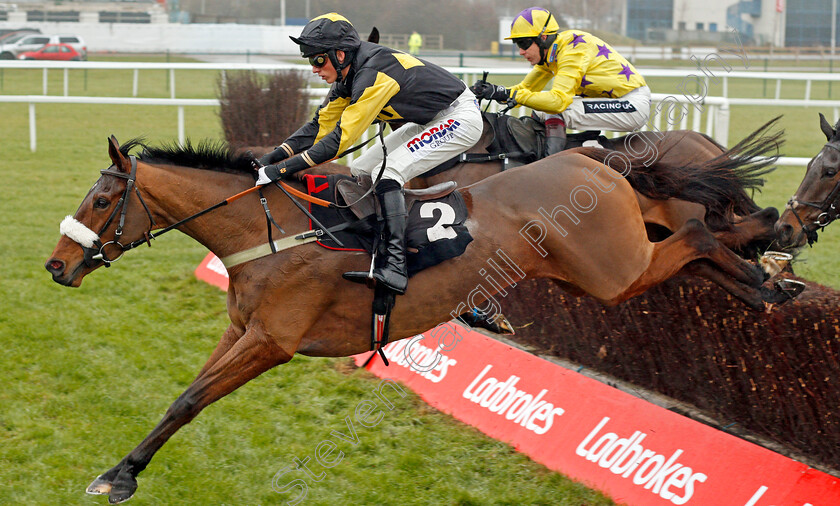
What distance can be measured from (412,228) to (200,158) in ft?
3.12

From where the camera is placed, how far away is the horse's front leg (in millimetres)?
3270

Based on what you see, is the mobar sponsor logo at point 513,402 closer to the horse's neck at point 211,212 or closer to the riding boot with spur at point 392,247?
the riding boot with spur at point 392,247

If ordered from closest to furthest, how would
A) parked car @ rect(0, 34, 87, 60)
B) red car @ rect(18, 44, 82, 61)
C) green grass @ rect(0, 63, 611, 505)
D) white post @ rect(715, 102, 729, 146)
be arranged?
green grass @ rect(0, 63, 611, 505) < white post @ rect(715, 102, 729, 146) < red car @ rect(18, 44, 82, 61) < parked car @ rect(0, 34, 87, 60)

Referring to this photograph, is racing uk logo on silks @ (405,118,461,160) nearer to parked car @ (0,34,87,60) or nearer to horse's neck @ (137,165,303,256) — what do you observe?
horse's neck @ (137,165,303,256)

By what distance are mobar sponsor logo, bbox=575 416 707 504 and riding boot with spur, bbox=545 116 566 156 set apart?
1905 mm

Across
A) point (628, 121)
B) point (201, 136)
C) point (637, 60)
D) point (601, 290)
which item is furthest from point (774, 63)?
point (601, 290)

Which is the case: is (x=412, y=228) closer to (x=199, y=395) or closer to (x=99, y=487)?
(x=199, y=395)

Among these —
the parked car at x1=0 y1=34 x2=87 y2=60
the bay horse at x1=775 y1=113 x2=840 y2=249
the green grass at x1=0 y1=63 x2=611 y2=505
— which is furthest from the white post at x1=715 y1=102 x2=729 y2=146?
the parked car at x1=0 y1=34 x2=87 y2=60

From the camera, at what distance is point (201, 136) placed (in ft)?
45.5

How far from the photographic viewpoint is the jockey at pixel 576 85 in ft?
16.6

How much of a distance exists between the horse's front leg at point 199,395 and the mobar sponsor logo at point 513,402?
1295 mm

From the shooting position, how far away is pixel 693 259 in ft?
12.4

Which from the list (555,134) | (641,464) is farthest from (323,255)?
(555,134)

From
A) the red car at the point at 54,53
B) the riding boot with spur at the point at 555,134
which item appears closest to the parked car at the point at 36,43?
the red car at the point at 54,53
